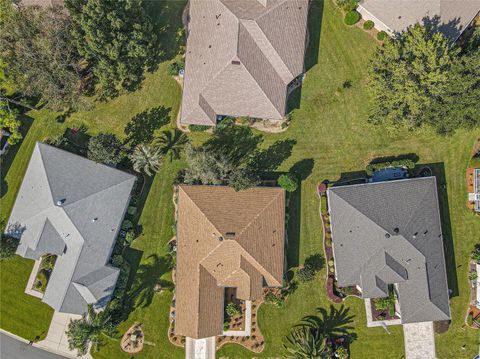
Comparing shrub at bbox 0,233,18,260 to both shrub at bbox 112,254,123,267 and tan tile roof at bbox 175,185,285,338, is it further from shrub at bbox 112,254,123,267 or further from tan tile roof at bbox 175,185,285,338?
tan tile roof at bbox 175,185,285,338

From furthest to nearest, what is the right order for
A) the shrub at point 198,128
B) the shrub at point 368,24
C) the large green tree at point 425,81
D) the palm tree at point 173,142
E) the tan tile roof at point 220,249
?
the palm tree at point 173,142
the shrub at point 198,128
the shrub at point 368,24
the tan tile roof at point 220,249
the large green tree at point 425,81

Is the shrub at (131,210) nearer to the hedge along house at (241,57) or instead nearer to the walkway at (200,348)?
the hedge along house at (241,57)

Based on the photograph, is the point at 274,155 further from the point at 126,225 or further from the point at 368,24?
the point at 126,225

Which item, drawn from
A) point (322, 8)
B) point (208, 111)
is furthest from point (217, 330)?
point (322, 8)

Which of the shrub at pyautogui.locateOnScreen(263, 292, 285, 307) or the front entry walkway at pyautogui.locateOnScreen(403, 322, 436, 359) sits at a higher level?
the shrub at pyautogui.locateOnScreen(263, 292, 285, 307)

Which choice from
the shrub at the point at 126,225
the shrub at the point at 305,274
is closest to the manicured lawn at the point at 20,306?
the shrub at the point at 126,225

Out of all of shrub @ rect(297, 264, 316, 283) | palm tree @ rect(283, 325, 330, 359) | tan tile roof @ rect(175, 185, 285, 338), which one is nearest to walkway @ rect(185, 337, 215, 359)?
tan tile roof @ rect(175, 185, 285, 338)
